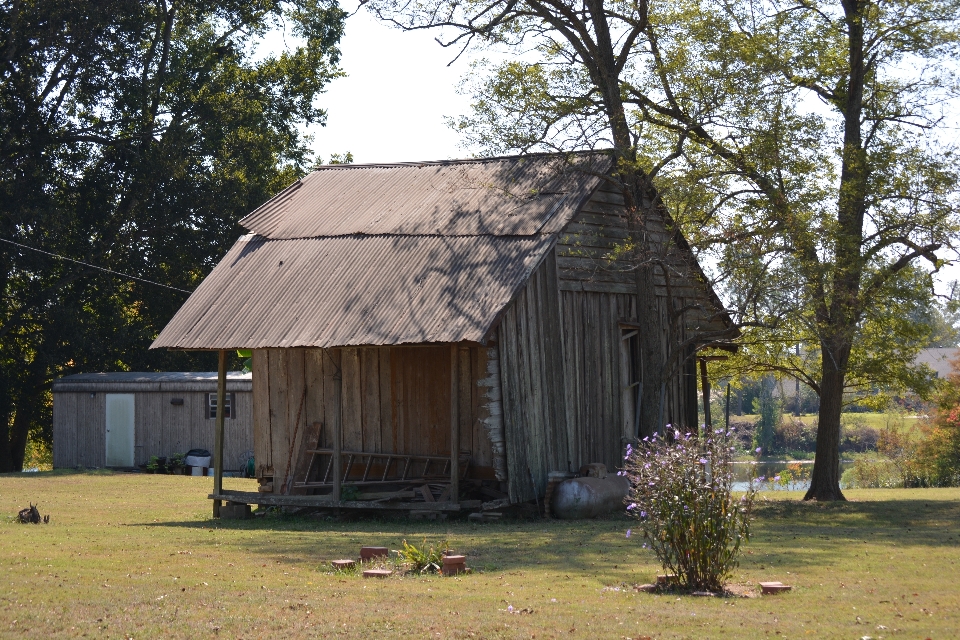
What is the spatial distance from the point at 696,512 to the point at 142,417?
26.0m

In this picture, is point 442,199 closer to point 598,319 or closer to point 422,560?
point 598,319

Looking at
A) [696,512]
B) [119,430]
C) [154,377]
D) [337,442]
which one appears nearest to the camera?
[696,512]

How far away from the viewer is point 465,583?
11.1 meters

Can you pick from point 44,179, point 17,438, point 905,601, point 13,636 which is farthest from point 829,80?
point 17,438

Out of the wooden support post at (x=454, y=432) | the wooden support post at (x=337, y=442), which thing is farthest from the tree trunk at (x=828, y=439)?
the wooden support post at (x=337, y=442)

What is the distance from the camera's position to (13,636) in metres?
8.40

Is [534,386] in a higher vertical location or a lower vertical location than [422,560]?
higher

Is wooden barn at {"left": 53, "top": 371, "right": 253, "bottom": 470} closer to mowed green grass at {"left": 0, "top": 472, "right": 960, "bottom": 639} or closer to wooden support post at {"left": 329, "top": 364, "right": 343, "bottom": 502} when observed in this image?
wooden support post at {"left": 329, "top": 364, "right": 343, "bottom": 502}

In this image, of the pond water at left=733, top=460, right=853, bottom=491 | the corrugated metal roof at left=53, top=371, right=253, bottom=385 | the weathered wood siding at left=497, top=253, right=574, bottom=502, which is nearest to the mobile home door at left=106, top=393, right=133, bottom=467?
the corrugated metal roof at left=53, top=371, right=253, bottom=385

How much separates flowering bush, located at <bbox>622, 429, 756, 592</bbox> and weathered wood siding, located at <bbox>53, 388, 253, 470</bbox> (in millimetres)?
23064

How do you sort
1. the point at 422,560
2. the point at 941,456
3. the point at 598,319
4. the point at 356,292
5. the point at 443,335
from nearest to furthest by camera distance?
the point at 422,560 < the point at 443,335 < the point at 356,292 < the point at 598,319 < the point at 941,456

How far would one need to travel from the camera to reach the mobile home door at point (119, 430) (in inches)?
1319

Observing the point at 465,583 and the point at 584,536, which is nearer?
the point at 465,583

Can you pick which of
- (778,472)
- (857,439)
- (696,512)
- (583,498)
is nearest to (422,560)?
(696,512)
